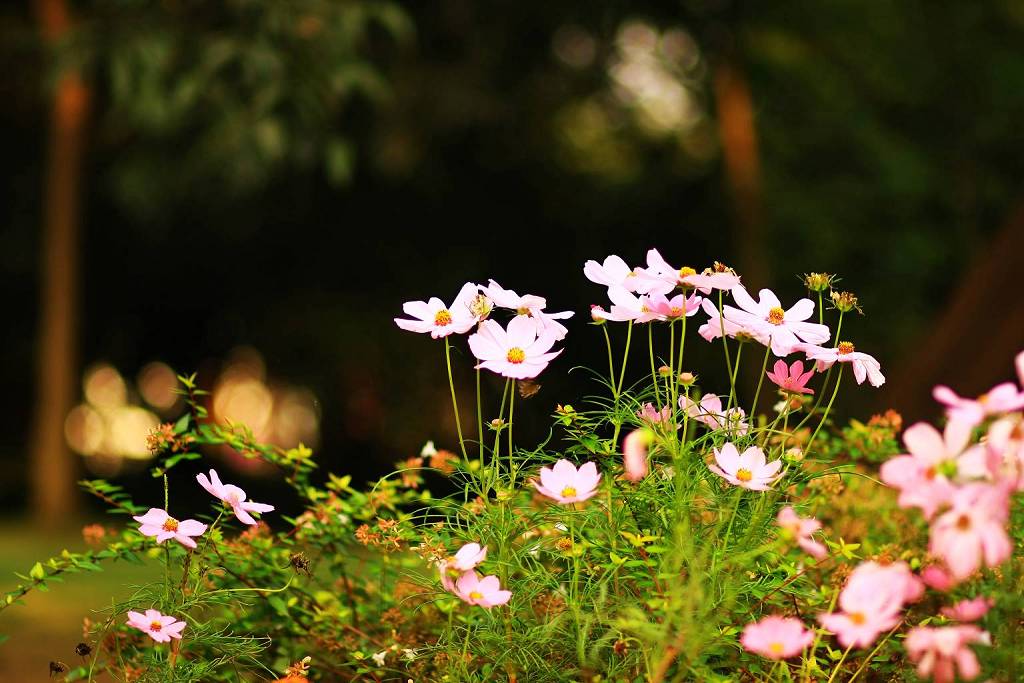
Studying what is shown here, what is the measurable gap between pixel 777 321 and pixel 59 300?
9.84 metres

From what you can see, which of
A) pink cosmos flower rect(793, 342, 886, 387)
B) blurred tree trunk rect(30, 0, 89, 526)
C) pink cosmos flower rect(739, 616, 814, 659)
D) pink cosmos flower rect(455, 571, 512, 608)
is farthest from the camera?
blurred tree trunk rect(30, 0, 89, 526)

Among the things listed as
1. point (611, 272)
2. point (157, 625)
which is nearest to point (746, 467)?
point (611, 272)

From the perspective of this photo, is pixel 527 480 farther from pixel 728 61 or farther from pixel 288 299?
pixel 288 299

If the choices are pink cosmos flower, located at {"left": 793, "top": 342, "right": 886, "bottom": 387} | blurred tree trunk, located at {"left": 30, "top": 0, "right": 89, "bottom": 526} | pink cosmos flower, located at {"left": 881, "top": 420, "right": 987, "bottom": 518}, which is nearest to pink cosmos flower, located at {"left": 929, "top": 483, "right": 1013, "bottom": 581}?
pink cosmos flower, located at {"left": 881, "top": 420, "right": 987, "bottom": 518}

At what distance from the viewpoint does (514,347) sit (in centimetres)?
193

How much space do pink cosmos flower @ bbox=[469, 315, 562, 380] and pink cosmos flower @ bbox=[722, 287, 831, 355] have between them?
293 millimetres

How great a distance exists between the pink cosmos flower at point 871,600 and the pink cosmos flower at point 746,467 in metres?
0.37

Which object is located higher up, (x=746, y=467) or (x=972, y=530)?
(x=746, y=467)

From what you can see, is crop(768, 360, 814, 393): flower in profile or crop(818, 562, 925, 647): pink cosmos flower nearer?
crop(818, 562, 925, 647): pink cosmos flower

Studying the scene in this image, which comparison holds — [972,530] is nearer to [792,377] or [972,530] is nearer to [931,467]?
[931,467]

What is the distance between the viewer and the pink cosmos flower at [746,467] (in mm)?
1749

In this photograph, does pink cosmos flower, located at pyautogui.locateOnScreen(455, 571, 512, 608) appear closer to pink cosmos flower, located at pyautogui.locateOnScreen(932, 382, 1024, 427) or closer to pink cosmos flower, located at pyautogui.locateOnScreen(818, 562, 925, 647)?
pink cosmos flower, located at pyautogui.locateOnScreen(818, 562, 925, 647)

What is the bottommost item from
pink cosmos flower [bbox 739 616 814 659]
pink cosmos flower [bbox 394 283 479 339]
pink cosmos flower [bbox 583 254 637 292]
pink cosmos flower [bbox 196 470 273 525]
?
pink cosmos flower [bbox 739 616 814 659]

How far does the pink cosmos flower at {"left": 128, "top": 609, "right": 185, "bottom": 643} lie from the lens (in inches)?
74.9
